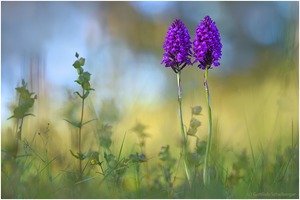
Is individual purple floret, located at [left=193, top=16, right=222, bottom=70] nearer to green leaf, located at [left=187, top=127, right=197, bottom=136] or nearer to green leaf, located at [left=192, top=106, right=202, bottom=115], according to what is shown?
green leaf, located at [left=192, top=106, right=202, bottom=115]

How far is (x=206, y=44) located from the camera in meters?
1.86

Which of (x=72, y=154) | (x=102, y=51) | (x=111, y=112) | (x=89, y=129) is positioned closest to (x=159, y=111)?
(x=102, y=51)

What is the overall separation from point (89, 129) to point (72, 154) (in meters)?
0.22

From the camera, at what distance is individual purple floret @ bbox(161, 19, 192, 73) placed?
186cm

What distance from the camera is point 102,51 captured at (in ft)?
8.30

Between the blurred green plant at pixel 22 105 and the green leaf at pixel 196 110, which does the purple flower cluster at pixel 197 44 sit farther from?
the blurred green plant at pixel 22 105

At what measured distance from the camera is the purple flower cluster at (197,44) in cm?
186

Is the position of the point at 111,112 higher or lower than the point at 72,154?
higher

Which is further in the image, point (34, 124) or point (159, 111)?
point (159, 111)

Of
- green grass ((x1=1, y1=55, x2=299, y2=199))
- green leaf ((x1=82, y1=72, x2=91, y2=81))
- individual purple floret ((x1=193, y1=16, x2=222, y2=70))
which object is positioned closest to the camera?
green grass ((x1=1, y1=55, x2=299, y2=199))

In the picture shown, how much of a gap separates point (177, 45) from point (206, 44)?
0.41ft

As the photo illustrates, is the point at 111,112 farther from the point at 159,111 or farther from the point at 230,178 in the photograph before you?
the point at 159,111

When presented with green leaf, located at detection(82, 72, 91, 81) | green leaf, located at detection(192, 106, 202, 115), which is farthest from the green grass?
green leaf, located at detection(82, 72, 91, 81)

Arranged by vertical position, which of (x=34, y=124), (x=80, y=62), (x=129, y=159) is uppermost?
(x=80, y=62)
